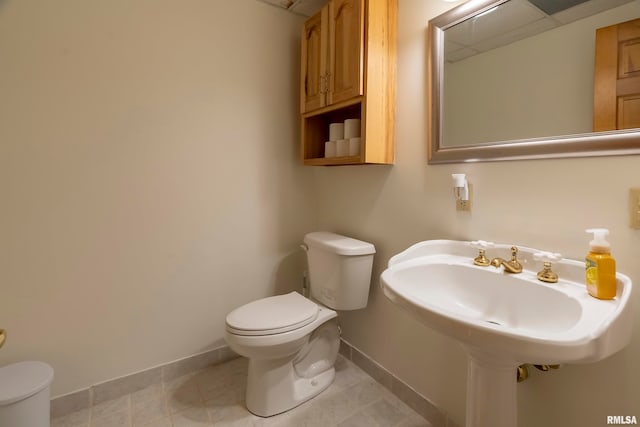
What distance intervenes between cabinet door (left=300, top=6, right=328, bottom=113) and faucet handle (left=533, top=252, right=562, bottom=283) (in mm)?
1213

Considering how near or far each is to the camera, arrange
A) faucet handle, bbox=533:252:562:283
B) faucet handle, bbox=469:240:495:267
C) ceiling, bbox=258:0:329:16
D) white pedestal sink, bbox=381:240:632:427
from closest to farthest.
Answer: white pedestal sink, bbox=381:240:632:427
faucet handle, bbox=533:252:562:283
faucet handle, bbox=469:240:495:267
ceiling, bbox=258:0:329:16

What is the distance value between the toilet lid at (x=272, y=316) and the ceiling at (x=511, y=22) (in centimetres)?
130

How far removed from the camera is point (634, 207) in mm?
833

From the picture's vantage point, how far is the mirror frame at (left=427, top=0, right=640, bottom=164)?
2.80ft

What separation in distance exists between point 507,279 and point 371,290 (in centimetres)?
81

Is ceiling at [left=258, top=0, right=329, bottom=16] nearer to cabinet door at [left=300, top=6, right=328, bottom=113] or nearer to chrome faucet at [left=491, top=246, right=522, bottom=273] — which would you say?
cabinet door at [left=300, top=6, right=328, bottom=113]

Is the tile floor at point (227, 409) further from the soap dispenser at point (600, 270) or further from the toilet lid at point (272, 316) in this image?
the soap dispenser at point (600, 270)

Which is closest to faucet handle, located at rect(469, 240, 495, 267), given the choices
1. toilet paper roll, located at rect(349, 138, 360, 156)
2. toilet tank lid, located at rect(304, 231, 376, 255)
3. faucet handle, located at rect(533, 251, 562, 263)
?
faucet handle, located at rect(533, 251, 562, 263)

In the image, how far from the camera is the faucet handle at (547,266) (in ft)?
2.99

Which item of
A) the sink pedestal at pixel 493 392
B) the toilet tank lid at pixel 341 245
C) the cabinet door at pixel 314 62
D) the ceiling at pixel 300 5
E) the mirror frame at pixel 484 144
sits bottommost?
the sink pedestal at pixel 493 392

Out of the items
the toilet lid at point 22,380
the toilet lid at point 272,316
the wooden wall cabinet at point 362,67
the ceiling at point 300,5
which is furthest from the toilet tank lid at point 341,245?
the ceiling at point 300,5

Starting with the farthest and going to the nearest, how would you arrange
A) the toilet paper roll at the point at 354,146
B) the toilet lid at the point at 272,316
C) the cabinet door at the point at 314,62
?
the cabinet door at the point at 314,62, the toilet paper roll at the point at 354,146, the toilet lid at the point at 272,316

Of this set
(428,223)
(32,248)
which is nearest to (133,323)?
(32,248)

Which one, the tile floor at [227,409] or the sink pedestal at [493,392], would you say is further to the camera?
the tile floor at [227,409]
